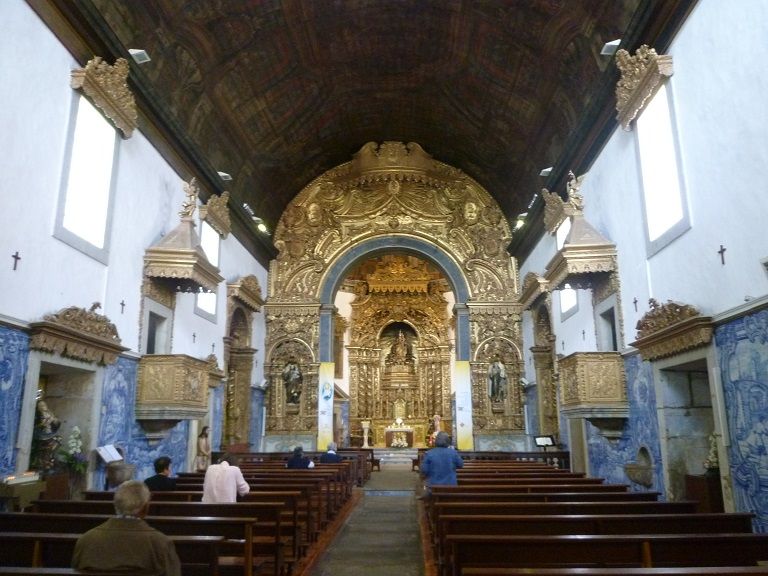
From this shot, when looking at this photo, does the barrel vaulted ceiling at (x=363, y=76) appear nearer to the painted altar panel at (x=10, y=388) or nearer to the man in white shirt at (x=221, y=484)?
the painted altar panel at (x=10, y=388)

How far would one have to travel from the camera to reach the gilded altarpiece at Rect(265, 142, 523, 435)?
67.2 ft

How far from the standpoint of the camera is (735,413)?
283 inches

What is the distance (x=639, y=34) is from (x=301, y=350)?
14.3m

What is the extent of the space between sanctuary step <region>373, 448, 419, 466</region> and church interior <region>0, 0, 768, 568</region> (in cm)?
430

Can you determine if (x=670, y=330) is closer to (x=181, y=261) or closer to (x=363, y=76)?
(x=181, y=261)

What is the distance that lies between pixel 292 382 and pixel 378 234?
585 cm

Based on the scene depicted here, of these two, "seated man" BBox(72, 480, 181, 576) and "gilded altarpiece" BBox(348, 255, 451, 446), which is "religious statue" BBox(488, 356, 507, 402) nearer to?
"gilded altarpiece" BBox(348, 255, 451, 446)

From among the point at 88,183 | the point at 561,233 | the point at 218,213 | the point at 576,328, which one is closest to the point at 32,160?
the point at 88,183

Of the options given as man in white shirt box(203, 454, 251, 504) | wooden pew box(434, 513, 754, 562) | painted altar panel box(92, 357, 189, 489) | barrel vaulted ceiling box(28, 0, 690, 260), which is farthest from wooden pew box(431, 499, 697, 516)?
barrel vaulted ceiling box(28, 0, 690, 260)

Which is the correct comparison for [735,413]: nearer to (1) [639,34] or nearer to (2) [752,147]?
(2) [752,147]

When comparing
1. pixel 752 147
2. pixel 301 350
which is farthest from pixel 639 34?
pixel 301 350

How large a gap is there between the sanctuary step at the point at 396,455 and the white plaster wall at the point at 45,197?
14241mm

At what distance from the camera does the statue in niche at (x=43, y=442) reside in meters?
8.57

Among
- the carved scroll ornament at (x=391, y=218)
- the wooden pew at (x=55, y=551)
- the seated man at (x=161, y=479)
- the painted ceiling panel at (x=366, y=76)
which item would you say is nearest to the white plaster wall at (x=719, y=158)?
the painted ceiling panel at (x=366, y=76)
